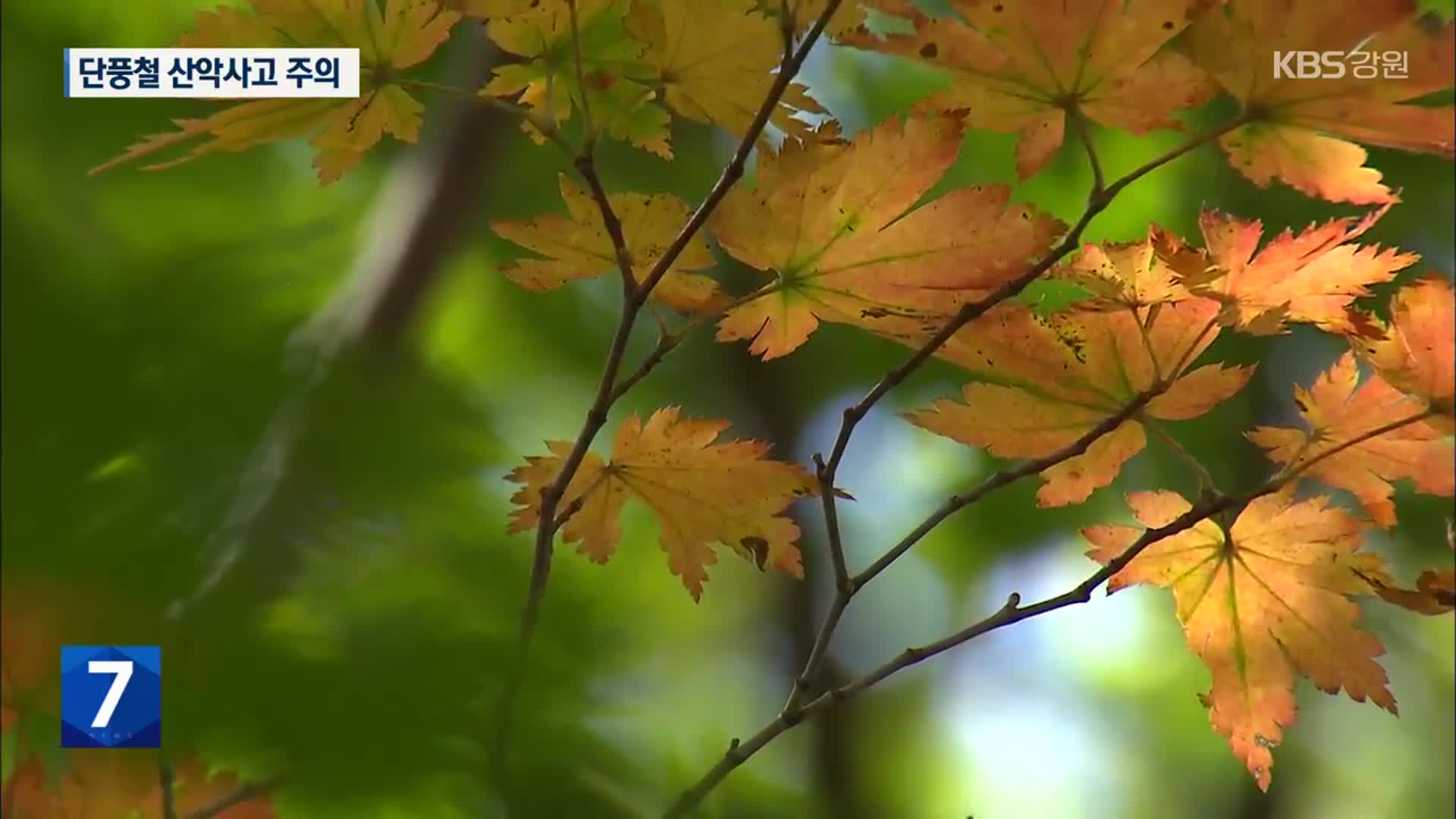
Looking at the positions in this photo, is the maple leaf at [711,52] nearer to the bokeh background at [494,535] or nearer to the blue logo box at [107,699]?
the bokeh background at [494,535]

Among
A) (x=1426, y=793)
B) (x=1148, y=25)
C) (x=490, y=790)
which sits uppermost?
(x=1148, y=25)

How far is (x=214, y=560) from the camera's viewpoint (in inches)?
20.0

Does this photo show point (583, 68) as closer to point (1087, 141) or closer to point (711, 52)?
point (711, 52)

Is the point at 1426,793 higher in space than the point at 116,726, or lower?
lower

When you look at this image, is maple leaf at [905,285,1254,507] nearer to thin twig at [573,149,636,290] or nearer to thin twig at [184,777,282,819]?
thin twig at [573,149,636,290]

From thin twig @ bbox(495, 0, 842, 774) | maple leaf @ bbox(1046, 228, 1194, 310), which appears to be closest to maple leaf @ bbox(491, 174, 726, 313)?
thin twig @ bbox(495, 0, 842, 774)

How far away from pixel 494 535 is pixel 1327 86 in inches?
20.1

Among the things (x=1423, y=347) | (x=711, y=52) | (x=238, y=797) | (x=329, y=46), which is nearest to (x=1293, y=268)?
(x=1423, y=347)

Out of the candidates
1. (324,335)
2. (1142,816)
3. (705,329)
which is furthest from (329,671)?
(1142,816)

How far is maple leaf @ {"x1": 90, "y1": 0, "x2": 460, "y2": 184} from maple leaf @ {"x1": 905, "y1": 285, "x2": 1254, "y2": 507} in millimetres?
Result: 219

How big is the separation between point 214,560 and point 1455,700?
1003 millimetres

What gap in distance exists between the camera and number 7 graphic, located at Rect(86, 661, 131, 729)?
0.49 m

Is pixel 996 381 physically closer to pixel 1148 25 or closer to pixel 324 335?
pixel 1148 25

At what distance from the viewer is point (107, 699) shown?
0.50 m
